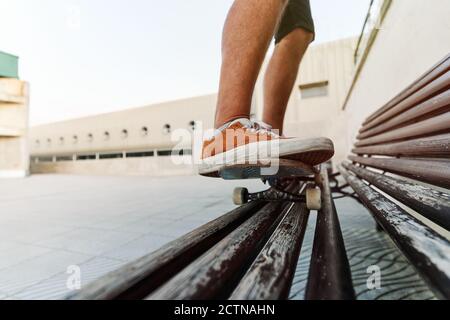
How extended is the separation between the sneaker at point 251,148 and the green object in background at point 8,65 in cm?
1172

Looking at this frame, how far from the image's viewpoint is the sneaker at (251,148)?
645 millimetres

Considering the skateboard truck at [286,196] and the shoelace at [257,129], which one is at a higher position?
the shoelace at [257,129]

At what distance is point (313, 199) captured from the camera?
79 cm

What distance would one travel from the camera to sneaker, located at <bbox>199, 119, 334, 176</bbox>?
2.11ft

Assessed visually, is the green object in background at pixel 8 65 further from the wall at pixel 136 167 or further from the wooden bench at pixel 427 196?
the wooden bench at pixel 427 196

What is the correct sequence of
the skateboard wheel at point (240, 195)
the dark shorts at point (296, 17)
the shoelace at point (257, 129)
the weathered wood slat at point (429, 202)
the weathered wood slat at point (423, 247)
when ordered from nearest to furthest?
the weathered wood slat at point (423, 247) < the weathered wood slat at point (429, 202) < the shoelace at point (257, 129) < the skateboard wheel at point (240, 195) < the dark shorts at point (296, 17)

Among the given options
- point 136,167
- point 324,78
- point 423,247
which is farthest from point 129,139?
point 423,247

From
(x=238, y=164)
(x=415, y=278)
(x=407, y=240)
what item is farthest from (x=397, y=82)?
(x=407, y=240)

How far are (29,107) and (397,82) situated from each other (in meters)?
12.9

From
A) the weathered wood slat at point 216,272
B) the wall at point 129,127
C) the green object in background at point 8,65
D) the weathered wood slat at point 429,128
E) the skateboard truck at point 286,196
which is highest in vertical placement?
the green object in background at point 8,65

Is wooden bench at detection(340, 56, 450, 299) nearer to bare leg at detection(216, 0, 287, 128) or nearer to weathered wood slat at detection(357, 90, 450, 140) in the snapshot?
weathered wood slat at detection(357, 90, 450, 140)

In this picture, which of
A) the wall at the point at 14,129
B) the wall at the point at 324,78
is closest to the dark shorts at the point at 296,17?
the wall at the point at 324,78

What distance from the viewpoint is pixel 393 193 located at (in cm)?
63
